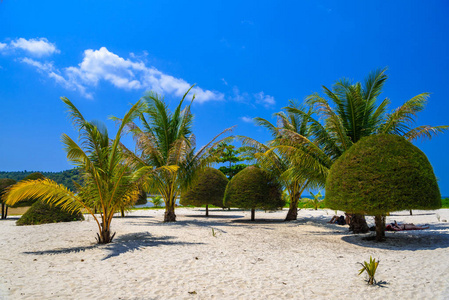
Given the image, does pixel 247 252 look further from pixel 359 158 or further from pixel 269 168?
pixel 269 168

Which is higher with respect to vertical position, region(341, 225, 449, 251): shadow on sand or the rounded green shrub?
the rounded green shrub

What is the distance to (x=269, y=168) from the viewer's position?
1588 cm

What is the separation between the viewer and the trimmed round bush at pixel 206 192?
18.5m

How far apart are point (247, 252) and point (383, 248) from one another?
159 inches

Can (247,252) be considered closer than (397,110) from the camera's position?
Yes

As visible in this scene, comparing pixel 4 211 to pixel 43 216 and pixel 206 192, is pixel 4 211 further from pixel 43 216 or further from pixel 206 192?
pixel 206 192

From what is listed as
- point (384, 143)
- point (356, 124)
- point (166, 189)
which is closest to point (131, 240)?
point (166, 189)

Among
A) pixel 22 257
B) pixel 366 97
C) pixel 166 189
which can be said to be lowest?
pixel 22 257

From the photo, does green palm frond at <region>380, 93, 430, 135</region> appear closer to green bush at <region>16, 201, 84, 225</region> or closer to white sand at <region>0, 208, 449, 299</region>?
white sand at <region>0, 208, 449, 299</region>

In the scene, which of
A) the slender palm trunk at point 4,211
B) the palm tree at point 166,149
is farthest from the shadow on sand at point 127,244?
the slender palm trunk at point 4,211

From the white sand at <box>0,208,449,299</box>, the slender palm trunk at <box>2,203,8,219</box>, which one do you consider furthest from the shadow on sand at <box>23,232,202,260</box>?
the slender palm trunk at <box>2,203,8,219</box>

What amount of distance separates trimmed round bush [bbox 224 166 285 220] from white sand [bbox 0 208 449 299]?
550 centimetres

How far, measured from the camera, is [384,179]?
838 centimetres

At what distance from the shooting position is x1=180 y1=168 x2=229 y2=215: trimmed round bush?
18.5 meters
